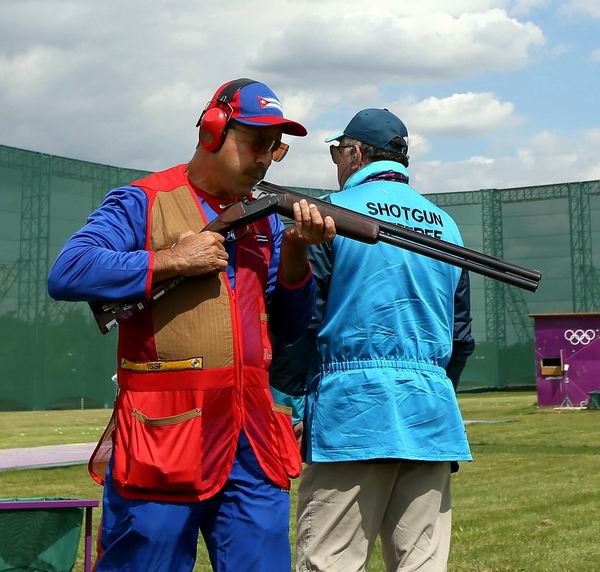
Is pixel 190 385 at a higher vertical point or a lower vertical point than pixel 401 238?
lower

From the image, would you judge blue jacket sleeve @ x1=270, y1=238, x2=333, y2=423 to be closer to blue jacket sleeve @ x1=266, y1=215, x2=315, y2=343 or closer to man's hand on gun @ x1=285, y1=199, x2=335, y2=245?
blue jacket sleeve @ x1=266, y1=215, x2=315, y2=343

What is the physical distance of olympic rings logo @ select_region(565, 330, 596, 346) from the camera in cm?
2623

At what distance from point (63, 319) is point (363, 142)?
115 feet

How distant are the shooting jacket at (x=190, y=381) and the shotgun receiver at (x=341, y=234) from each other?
0.25ft

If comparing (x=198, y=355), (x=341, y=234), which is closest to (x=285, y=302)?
(x=341, y=234)

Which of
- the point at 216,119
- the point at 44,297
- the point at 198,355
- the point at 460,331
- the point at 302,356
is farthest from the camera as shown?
the point at 44,297

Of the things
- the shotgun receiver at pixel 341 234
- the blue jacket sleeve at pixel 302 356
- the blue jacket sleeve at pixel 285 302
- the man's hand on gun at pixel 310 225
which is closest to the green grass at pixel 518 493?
the blue jacket sleeve at pixel 302 356

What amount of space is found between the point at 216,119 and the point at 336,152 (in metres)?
1.11

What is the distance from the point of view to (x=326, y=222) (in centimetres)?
326

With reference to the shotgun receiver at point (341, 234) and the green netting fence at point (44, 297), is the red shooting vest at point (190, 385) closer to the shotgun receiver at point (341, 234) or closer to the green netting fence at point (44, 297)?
Answer: the shotgun receiver at point (341, 234)

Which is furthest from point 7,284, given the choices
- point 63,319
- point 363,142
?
point 363,142

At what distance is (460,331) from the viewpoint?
4.32 m

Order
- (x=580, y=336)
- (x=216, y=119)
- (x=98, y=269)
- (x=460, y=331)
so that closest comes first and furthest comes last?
(x=98, y=269), (x=216, y=119), (x=460, y=331), (x=580, y=336)

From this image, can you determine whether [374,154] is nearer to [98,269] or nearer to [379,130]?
→ [379,130]
